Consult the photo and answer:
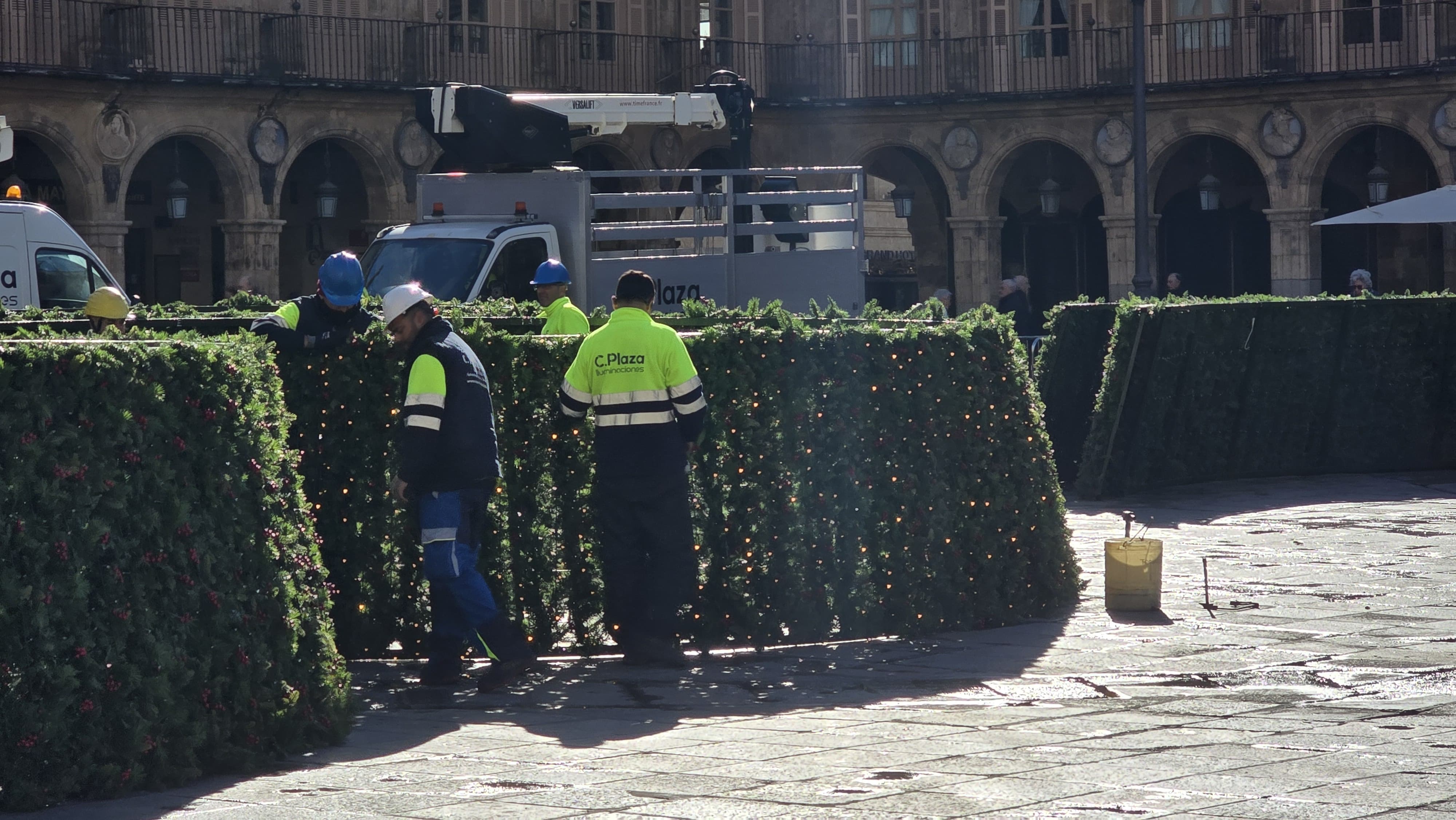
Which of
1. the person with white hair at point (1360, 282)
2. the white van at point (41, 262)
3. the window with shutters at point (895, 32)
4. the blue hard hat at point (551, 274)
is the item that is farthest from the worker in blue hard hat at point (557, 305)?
the window with shutters at point (895, 32)

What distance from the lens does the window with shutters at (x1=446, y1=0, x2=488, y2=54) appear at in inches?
1183

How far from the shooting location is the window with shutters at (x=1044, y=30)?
3331 cm

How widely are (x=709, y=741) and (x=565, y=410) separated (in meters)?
2.00

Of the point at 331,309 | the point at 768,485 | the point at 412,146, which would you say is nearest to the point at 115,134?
the point at 412,146

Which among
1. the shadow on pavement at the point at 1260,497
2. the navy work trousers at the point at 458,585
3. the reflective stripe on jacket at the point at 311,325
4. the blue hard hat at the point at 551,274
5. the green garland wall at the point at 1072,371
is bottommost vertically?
the shadow on pavement at the point at 1260,497

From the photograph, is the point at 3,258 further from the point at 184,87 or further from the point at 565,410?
the point at 184,87

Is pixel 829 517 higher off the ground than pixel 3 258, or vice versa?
pixel 3 258

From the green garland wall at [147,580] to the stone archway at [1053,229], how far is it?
28.9 meters

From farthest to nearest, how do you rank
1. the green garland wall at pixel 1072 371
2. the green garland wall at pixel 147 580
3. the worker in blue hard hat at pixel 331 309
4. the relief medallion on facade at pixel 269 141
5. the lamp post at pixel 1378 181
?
the lamp post at pixel 1378 181 < the relief medallion on facade at pixel 269 141 < the green garland wall at pixel 1072 371 < the worker in blue hard hat at pixel 331 309 < the green garland wall at pixel 147 580

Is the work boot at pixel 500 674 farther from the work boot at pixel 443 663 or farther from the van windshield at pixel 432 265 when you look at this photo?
the van windshield at pixel 432 265

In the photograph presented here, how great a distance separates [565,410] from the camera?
326 inches

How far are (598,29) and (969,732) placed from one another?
26.0 m

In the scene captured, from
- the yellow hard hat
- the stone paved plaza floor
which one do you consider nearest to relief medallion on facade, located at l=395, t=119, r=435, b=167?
the yellow hard hat

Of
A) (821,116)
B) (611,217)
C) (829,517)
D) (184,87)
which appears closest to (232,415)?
(829,517)
